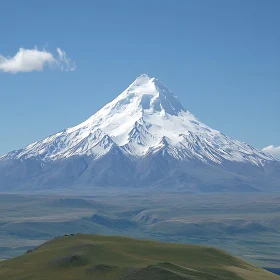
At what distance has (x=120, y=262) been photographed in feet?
371

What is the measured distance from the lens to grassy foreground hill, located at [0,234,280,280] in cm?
10344

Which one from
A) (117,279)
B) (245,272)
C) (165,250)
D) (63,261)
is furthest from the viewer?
(165,250)

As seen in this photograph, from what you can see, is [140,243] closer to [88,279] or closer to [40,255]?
[40,255]

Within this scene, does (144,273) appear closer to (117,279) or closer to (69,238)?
(117,279)

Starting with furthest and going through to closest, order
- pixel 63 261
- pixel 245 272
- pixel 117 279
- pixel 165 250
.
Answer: pixel 165 250, pixel 245 272, pixel 63 261, pixel 117 279

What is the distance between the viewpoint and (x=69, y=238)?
448ft

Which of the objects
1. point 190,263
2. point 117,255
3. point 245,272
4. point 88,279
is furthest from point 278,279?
point 88,279

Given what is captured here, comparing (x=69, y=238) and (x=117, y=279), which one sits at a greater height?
(x=69, y=238)

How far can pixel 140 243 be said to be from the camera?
5221 inches

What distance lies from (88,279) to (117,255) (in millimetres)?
16573

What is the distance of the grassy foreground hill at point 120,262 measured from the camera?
103438 millimetres

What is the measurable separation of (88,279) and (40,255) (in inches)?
884

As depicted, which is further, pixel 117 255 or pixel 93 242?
pixel 93 242

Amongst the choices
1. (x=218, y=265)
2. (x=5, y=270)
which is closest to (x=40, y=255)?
(x=5, y=270)
